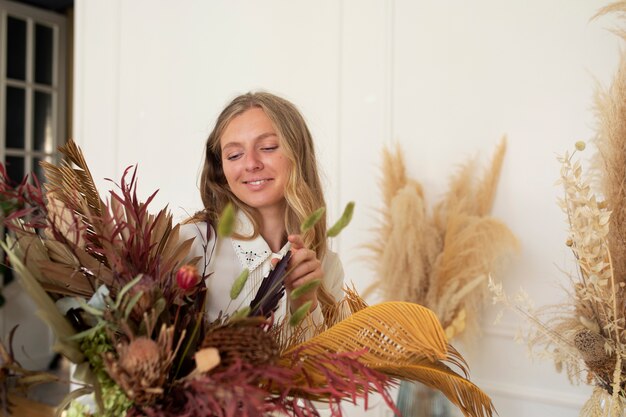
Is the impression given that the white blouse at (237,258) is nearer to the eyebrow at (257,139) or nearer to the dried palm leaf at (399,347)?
the eyebrow at (257,139)

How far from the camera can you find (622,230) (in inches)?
48.5

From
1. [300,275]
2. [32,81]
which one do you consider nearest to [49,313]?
[300,275]

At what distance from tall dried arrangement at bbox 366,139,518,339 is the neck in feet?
2.32

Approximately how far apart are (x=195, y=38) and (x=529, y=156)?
169cm

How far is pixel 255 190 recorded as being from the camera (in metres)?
1.10

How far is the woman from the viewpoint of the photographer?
1.08 meters

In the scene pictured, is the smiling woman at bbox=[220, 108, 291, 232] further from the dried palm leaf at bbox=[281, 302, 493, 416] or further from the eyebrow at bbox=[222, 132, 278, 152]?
the dried palm leaf at bbox=[281, 302, 493, 416]

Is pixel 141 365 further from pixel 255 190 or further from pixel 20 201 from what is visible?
pixel 255 190

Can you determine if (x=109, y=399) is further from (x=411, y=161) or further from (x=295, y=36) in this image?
(x=295, y=36)

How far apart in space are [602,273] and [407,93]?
3.49ft

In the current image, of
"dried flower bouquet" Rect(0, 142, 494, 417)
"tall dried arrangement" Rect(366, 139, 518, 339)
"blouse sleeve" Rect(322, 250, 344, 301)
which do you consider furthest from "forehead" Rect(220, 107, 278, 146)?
"tall dried arrangement" Rect(366, 139, 518, 339)

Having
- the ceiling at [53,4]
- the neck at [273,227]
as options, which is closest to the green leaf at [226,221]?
the neck at [273,227]

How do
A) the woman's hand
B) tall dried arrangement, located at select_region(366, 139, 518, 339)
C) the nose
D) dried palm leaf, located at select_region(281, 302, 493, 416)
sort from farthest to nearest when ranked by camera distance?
tall dried arrangement, located at select_region(366, 139, 518, 339) < the nose < the woman's hand < dried palm leaf, located at select_region(281, 302, 493, 416)

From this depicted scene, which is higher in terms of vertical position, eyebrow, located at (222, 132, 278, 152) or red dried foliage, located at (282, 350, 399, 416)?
eyebrow, located at (222, 132, 278, 152)
